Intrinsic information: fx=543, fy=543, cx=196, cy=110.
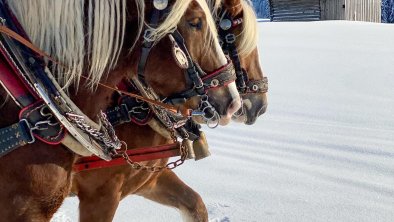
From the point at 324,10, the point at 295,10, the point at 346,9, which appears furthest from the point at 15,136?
the point at 295,10

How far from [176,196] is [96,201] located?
0.54 metres

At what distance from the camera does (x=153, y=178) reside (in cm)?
245

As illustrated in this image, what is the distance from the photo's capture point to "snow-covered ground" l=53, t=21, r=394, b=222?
3148 millimetres

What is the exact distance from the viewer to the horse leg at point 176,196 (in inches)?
101

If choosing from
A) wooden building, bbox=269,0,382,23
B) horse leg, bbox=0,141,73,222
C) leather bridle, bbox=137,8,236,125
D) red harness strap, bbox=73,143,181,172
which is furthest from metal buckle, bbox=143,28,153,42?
wooden building, bbox=269,0,382,23

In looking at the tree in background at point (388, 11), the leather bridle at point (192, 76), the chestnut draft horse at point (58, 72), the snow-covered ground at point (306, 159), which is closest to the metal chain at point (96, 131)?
the chestnut draft horse at point (58, 72)

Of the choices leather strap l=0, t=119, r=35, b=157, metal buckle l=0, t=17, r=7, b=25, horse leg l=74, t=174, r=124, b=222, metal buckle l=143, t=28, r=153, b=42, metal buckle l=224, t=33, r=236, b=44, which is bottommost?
horse leg l=74, t=174, r=124, b=222

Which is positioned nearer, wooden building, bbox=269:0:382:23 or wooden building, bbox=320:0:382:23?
wooden building, bbox=320:0:382:23

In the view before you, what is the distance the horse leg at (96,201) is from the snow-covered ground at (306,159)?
0.94 meters

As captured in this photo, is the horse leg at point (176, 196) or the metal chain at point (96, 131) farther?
the horse leg at point (176, 196)

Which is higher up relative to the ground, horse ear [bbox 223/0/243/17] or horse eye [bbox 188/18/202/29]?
horse eye [bbox 188/18/202/29]

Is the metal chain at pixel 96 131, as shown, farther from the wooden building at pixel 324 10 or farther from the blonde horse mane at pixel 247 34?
the wooden building at pixel 324 10

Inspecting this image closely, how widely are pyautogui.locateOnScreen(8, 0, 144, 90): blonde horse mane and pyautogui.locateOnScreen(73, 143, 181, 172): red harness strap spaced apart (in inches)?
18.6

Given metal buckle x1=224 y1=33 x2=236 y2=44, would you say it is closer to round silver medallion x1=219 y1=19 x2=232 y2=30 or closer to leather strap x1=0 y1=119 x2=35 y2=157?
round silver medallion x1=219 y1=19 x2=232 y2=30
